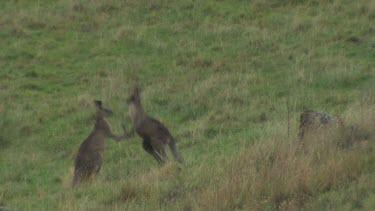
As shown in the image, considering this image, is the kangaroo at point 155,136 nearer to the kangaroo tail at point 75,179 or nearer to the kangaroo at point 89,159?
the kangaroo at point 89,159

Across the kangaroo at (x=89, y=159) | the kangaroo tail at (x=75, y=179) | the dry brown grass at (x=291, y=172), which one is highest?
the dry brown grass at (x=291, y=172)

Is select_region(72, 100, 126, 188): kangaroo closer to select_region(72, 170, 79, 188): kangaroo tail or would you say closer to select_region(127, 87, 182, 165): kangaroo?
select_region(72, 170, 79, 188): kangaroo tail

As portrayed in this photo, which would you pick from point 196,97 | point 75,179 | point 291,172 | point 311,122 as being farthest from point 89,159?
point 196,97

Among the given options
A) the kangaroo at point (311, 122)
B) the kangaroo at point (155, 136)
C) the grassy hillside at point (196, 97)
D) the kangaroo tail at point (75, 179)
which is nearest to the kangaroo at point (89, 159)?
the kangaroo tail at point (75, 179)

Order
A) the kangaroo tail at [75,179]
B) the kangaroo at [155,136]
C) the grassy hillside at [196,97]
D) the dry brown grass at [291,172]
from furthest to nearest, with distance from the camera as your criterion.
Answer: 1. the kangaroo at [155,136]
2. the kangaroo tail at [75,179]
3. the grassy hillside at [196,97]
4. the dry brown grass at [291,172]

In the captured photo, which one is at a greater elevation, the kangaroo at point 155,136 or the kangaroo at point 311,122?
the kangaroo at point 311,122

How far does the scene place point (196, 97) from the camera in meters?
15.0

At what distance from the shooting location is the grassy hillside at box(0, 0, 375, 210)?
749 cm

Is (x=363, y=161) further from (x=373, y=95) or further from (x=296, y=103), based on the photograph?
(x=296, y=103)

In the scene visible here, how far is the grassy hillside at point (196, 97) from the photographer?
7.49m

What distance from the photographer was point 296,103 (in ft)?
44.8

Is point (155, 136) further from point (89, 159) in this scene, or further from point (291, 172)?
point (291, 172)

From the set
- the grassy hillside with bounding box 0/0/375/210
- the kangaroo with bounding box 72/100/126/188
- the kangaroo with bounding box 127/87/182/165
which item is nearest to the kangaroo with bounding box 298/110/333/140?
the grassy hillside with bounding box 0/0/375/210

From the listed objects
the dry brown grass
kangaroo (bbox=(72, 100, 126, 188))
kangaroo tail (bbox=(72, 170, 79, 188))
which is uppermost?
the dry brown grass
